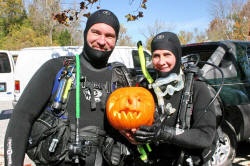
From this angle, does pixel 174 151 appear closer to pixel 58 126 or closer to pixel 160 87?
pixel 160 87

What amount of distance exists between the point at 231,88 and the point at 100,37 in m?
3.50

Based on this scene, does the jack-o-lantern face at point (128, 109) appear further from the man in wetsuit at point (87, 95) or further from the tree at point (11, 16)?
the tree at point (11, 16)

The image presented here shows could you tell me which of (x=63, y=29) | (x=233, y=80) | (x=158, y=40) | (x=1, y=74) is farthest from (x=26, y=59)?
(x=63, y=29)

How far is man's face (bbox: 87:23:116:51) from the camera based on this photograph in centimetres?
252

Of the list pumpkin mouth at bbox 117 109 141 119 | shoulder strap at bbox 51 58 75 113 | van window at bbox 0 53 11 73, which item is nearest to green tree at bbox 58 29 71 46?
van window at bbox 0 53 11 73

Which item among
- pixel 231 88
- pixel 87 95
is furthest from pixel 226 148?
pixel 87 95

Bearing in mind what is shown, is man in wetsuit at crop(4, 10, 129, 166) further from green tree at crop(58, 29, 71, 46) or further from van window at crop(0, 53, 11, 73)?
green tree at crop(58, 29, 71, 46)

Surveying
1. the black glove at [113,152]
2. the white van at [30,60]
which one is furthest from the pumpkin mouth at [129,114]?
the white van at [30,60]

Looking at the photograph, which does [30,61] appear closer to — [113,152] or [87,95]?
[87,95]

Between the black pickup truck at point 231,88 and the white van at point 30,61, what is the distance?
4.79m

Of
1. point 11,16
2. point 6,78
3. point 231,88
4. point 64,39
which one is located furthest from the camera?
point 11,16

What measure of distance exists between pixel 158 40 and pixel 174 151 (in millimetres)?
871

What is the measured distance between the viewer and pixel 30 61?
31.1 ft

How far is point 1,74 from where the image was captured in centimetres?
1091
